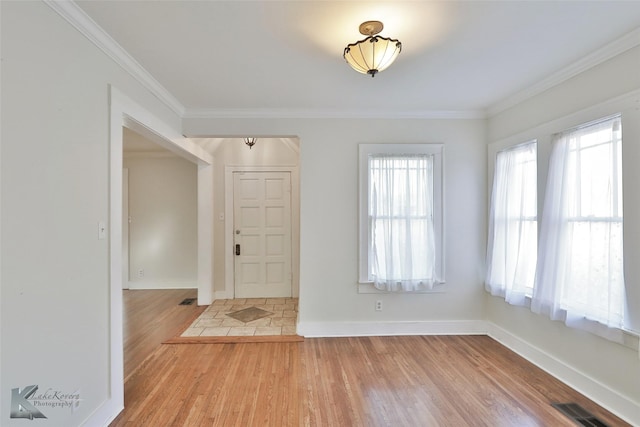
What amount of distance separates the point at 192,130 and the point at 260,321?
246cm

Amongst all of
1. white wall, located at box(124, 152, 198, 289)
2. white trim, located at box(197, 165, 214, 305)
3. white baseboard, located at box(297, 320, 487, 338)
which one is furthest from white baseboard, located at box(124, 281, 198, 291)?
white baseboard, located at box(297, 320, 487, 338)

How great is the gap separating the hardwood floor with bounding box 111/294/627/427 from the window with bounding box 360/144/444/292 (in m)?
0.72

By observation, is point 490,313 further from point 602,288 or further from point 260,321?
point 260,321

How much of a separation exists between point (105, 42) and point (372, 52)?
5.62 ft

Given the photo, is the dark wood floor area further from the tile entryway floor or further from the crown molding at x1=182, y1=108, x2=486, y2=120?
the crown molding at x1=182, y1=108, x2=486, y2=120

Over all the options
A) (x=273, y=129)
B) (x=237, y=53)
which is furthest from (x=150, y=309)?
(x=237, y=53)

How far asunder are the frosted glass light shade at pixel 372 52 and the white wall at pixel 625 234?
156 centimetres

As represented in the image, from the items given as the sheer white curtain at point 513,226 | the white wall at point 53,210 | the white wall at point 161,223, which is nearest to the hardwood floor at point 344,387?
the white wall at point 53,210

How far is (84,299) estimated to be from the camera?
Result: 177 cm

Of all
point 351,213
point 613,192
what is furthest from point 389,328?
point 613,192

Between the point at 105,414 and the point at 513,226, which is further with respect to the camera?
the point at 513,226

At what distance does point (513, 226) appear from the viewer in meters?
2.96

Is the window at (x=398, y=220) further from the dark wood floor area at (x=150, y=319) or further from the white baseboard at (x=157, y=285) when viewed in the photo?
the white baseboard at (x=157, y=285)

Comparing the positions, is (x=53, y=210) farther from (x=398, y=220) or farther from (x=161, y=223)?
(x=161, y=223)
